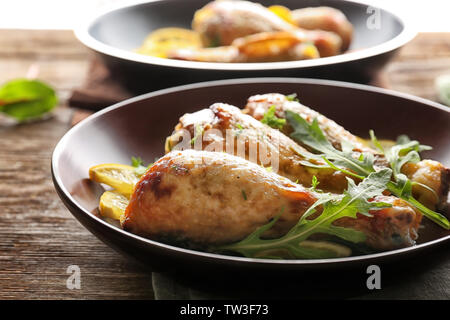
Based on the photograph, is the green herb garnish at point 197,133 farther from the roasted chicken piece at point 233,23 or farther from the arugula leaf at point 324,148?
the roasted chicken piece at point 233,23

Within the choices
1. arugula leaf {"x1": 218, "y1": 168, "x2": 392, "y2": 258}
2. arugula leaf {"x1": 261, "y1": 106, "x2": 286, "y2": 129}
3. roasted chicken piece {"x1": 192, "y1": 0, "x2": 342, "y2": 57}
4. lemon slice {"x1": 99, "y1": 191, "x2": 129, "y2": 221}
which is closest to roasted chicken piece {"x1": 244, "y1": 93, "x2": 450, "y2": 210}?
arugula leaf {"x1": 261, "y1": 106, "x2": 286, "y2": 129}

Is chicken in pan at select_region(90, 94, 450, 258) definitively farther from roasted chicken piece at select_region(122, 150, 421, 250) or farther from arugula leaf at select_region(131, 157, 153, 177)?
arugula leaf at select_region(131, 157, 153, 177)

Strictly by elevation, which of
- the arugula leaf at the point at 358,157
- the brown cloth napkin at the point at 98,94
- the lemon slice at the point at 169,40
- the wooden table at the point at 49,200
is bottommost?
the wooden table at the point at 49,200

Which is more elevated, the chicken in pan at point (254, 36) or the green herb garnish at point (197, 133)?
the green herb garnish at point (197, 133)

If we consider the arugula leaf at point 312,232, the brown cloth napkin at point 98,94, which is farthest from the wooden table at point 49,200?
the arugula leaf at point 312,232
